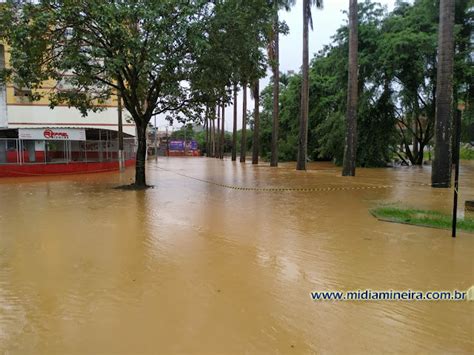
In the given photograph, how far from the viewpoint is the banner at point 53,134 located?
2455cm

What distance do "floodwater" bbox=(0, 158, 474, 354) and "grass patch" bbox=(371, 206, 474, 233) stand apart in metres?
0.35

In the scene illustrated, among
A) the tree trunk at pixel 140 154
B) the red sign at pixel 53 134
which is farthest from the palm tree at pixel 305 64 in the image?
the red sign at pixel 53 134

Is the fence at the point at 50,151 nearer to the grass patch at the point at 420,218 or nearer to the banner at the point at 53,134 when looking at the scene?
the banner at the point at 53,134

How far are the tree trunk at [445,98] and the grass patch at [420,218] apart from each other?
242 inches

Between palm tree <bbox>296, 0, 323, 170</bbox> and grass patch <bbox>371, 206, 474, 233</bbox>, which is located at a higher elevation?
palm tree <bbox>296, 0, 323, 170</bbox>

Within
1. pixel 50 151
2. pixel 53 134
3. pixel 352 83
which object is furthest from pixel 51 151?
pixel 352 83

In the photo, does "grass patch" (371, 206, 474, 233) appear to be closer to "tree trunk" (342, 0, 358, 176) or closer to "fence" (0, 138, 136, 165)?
"tree trunk" (342, 0, 358, 176)

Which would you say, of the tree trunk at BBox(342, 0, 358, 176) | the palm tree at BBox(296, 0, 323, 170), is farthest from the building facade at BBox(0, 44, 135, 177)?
the tree trunk at BBox(342, 0, 358, 176)

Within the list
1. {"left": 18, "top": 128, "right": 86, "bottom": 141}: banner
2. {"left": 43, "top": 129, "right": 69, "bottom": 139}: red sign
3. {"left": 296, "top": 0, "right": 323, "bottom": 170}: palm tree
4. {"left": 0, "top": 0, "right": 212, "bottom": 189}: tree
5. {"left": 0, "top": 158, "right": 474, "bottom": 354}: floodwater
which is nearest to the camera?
{"left": 0, "top": 158, "right": 474, "bottom": 354}: floodwater

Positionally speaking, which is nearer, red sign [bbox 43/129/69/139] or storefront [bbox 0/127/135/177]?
storefront [bbox 0/127/135/177]

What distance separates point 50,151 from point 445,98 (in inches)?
850

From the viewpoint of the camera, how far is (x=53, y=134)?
83.1ft

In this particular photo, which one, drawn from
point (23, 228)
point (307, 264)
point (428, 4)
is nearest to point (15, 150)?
point (23, 228)

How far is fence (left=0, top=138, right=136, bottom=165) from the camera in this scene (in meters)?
23.8
